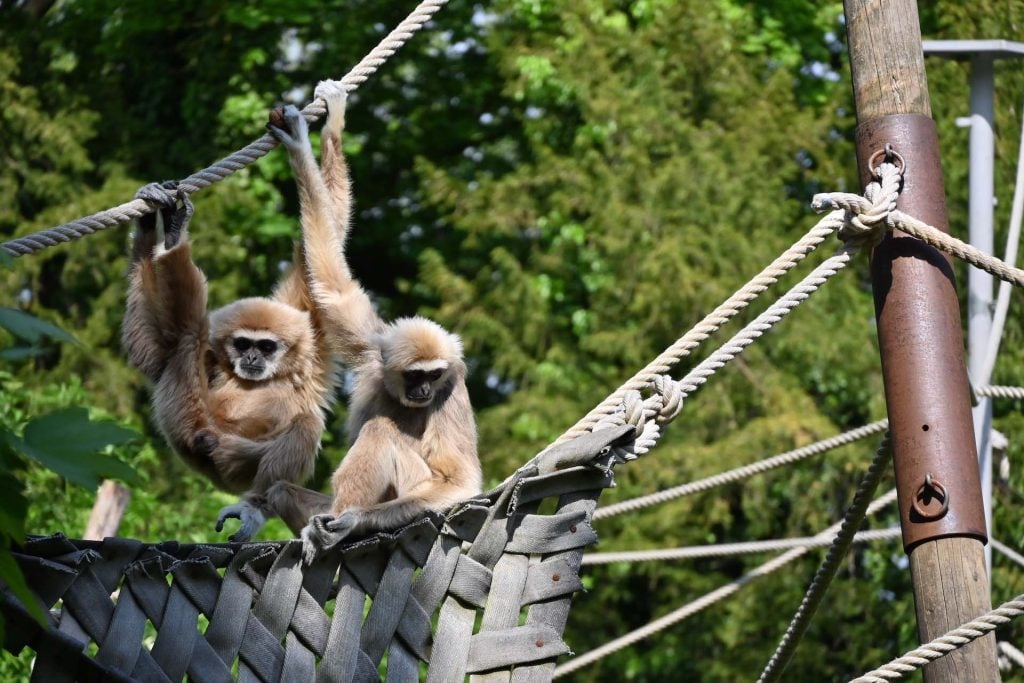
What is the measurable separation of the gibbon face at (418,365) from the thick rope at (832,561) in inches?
63.2

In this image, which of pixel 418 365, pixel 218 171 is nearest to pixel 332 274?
pixel 418 365

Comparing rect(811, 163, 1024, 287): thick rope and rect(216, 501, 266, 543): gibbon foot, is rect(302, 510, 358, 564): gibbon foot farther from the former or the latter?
rect(811, 163, 1024, 287): thick rope

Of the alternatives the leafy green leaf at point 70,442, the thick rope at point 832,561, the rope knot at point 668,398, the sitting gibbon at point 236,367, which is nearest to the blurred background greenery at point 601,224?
the thick rope at point 832,561

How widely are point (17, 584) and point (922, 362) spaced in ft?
8.71

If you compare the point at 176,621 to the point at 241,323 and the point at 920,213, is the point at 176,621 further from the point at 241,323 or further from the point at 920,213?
the point at 920,213

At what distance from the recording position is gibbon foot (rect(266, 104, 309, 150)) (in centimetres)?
526

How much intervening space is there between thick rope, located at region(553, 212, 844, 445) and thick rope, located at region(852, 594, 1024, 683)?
3.29 ft

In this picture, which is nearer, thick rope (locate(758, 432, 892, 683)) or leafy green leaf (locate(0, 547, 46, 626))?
leafy green leaf (locate(0, 547, 46, 626))

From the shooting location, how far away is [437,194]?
1289cm

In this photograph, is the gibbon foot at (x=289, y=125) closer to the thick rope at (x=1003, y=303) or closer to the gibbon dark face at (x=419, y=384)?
the gibbon dark face at (x=419, y=384)

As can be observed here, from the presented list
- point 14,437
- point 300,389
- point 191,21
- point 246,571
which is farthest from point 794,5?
point 14,437

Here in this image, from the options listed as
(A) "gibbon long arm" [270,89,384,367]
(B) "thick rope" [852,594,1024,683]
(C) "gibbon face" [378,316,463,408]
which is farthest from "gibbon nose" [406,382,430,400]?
(B) "thick rope" [852,594,1024,683]

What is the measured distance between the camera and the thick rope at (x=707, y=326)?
12.3ft

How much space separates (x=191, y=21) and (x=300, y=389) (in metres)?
9.75
